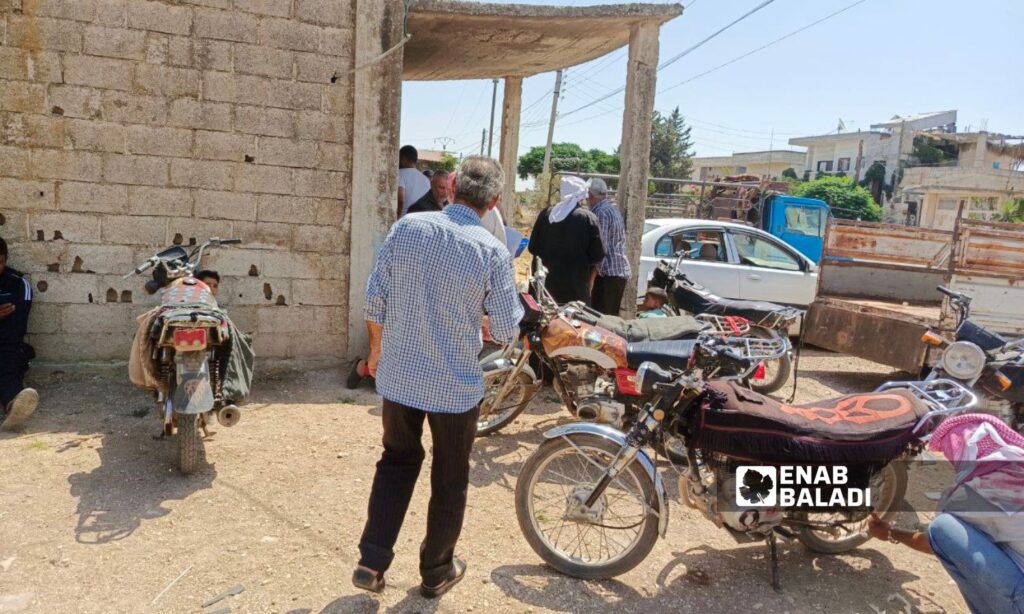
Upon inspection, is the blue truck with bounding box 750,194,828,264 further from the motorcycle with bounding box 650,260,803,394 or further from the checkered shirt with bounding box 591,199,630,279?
the checkered shirt with bounding box 591,199,630,279

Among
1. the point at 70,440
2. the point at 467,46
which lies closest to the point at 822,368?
the point at 467,46

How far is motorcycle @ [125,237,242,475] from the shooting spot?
403cm

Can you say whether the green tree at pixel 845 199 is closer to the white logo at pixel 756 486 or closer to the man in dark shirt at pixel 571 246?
the man in dark shirt at pixel 571 246

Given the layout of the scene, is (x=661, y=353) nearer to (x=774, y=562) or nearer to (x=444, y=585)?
(x=774, y=562)

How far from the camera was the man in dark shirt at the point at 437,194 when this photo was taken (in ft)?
20.6

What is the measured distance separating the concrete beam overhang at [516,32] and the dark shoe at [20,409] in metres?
4.07

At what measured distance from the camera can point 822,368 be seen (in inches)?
326

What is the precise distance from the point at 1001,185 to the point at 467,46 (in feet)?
115

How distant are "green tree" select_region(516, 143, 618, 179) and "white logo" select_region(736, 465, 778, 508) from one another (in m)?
32.6

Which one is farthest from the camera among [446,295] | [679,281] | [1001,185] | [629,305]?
[1001,185]

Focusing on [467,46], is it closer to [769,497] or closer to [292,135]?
[292,135]

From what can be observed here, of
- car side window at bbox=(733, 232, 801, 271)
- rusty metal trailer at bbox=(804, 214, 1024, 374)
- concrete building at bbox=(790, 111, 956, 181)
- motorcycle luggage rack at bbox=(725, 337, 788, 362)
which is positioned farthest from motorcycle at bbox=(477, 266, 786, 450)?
concrete building at bbox=(790, 111, 956, 181)

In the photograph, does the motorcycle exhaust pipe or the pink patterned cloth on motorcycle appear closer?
the pink patterned cloth on motorcycle

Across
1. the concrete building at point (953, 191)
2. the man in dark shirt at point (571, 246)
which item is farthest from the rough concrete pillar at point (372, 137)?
the concrete building at point (953, 191)
